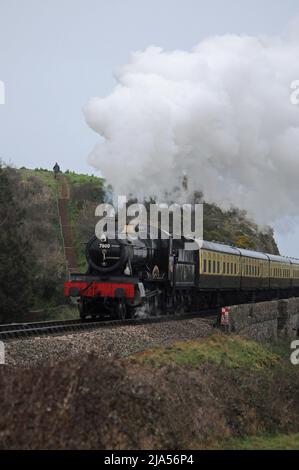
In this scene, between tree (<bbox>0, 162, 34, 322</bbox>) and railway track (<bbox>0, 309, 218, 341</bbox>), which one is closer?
railway track (<bbox>0, 309, 218, 341</bbox>)

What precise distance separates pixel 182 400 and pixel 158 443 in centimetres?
141

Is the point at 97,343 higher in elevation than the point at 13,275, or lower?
lower

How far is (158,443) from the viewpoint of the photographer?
850 centimetres

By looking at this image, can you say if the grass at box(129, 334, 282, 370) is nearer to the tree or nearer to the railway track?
the railway track

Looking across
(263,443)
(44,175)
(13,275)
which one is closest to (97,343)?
(263,443)

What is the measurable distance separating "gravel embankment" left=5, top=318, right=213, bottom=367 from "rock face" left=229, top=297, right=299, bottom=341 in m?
2.31

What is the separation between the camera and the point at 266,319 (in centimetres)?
2680

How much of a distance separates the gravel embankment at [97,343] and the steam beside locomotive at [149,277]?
1947 millimetres

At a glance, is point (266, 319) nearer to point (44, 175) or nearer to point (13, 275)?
point (13, 275)

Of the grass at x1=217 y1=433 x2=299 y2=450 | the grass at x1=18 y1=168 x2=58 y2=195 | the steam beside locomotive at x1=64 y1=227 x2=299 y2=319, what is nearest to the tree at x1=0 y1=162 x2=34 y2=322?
the steam beside locomotive at x1=64 y1=227 x2=299 y2=319

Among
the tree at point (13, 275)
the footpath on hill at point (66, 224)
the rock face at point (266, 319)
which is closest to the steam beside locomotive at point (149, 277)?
the rock face at point (266, 319)

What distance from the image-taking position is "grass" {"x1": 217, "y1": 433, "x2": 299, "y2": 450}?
31.2ft

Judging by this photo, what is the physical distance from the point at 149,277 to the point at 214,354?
6.36 m
